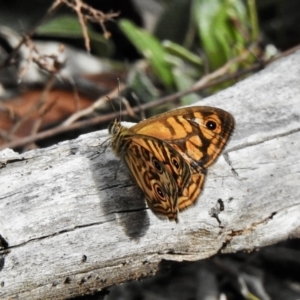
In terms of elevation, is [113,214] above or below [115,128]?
below

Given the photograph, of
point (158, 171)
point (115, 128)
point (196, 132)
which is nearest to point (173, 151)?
point (158, 171)

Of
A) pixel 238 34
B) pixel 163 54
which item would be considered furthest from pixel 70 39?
pixel 238 34

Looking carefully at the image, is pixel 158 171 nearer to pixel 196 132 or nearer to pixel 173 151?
pixel 173 151

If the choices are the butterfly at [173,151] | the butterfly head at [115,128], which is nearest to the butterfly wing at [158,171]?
the butterfly at [173,151]

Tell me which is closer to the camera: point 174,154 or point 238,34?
point 174,154

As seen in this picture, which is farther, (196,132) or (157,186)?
(196,132)

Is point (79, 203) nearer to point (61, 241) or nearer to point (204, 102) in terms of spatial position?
point (61, 241)

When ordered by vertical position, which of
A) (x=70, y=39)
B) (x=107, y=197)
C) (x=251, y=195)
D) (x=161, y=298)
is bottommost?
(x=161, y=298)
